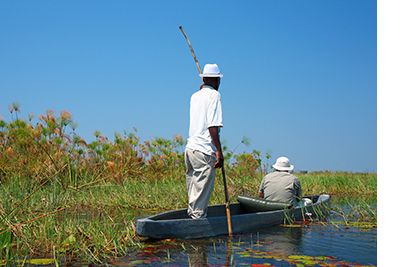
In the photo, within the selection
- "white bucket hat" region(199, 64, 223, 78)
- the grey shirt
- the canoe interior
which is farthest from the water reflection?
the grey shirt

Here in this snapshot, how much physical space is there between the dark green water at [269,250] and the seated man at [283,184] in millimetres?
1165

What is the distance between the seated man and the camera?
7953 millimetres

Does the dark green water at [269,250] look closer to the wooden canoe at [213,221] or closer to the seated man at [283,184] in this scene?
the wooden canoe at [213,221]

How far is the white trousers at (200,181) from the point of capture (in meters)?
6.20

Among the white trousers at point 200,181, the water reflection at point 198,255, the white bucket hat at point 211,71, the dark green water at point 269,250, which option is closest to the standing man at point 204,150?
the white trousers at point 200,181

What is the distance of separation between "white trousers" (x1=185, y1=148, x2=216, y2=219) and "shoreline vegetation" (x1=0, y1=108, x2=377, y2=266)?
93 centimetres

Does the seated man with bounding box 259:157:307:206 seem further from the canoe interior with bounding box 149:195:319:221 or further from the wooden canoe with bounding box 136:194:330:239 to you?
the canoe interior with bounding box 149:195:319:221

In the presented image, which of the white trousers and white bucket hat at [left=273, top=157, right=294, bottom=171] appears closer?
the white trousers

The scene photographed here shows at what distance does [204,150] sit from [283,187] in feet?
7.72

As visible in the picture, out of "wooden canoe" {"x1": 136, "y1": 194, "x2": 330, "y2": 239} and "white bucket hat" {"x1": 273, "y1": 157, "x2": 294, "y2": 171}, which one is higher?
"white bucket hat" {"x1": 273, "y1": 157, "x2": 294, "y2": 171}

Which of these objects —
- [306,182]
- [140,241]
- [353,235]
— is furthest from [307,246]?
[306,182]

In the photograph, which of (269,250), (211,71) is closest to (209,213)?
(269,250)

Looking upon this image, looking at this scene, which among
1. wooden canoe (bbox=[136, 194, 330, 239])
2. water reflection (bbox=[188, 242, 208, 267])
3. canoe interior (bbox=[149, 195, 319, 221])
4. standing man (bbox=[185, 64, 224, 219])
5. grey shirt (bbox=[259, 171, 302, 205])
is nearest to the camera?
water reflection (bbox=[188, 242, 208, 267])

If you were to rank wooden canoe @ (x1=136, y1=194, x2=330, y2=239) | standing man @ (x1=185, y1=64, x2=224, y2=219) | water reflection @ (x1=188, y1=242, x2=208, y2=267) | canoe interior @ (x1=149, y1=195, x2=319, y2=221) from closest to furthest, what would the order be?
1. water reflection @ (x1=188, y1=242, x2=208, y2=267)
2. wooden canoe @ (x1=136, y1=194, x2=330, y2=239)
3. standing man @ (x1=185, y1=64, x2=224, y2=219)
4. canoe interior @ (x1=149, y1=195, x2=319, y2=221)
